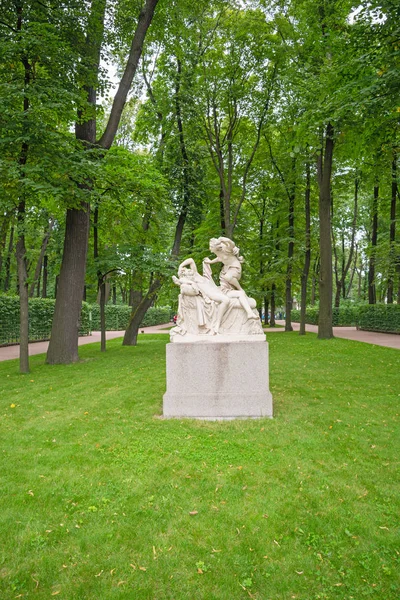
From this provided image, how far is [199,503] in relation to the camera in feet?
11.1

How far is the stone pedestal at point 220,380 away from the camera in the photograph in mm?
5719

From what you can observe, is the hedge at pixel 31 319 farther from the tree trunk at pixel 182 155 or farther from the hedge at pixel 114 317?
the tree trunk at pixel 182 155

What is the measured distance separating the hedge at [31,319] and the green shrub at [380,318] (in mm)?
18610

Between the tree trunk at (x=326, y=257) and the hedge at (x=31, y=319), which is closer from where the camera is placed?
the tree trunk at (x=326, y=257)

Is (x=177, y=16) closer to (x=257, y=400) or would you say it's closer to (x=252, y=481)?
(x=257, y=400)

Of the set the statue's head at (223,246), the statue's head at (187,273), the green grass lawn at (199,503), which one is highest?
the statue's head at (223,246)

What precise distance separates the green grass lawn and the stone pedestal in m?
0.28

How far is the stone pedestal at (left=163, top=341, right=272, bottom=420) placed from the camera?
5719 millimetres

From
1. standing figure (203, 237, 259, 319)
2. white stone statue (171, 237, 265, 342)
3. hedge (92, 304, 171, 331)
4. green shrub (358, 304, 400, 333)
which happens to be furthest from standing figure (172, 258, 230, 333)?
hedge (92, 304, 171, 331)

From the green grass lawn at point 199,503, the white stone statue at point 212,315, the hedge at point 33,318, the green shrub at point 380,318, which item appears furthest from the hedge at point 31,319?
the green shrub at point 380,318

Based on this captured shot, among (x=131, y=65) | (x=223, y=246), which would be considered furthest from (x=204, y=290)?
(x=131, y=65)

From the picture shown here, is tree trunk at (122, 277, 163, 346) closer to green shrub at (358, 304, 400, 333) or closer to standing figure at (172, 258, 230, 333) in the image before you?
standing figure at (172, 258, 230, 333)

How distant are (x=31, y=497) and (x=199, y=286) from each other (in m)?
3.75

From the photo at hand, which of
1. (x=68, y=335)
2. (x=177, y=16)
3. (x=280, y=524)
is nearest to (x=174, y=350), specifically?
(x=280, y=524)
